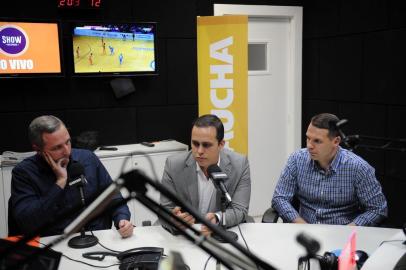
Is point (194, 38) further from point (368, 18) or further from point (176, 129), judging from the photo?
point (368, 18)

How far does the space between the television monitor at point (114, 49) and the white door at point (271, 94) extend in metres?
1.19

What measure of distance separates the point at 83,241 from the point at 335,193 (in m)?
1.45

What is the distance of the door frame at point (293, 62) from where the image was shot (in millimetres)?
4371

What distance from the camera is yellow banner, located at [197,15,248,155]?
12.0 ft

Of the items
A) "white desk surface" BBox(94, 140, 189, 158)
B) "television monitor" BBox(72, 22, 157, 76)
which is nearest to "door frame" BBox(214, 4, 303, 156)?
"television monitor" BBox(72, 22, 157, 76)

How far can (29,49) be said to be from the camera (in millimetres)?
3453

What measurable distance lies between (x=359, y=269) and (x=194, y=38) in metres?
3.13

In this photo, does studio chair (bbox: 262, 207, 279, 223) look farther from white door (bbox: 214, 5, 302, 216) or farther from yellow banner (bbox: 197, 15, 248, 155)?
white door (bbox: 214, 5, 302, 216)

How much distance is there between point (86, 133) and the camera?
12.2 feet

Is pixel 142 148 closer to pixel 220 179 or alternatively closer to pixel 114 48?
pixel 114 48

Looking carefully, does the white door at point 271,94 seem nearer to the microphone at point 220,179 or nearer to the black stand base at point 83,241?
the black stand base at point 83,241

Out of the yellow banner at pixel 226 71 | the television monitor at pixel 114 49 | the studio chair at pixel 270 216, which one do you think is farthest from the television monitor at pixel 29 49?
the studio chair at pixel 270 216

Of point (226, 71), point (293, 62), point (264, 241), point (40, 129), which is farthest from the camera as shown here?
point (293, 62)

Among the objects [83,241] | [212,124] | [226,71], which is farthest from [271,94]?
[83,241]
